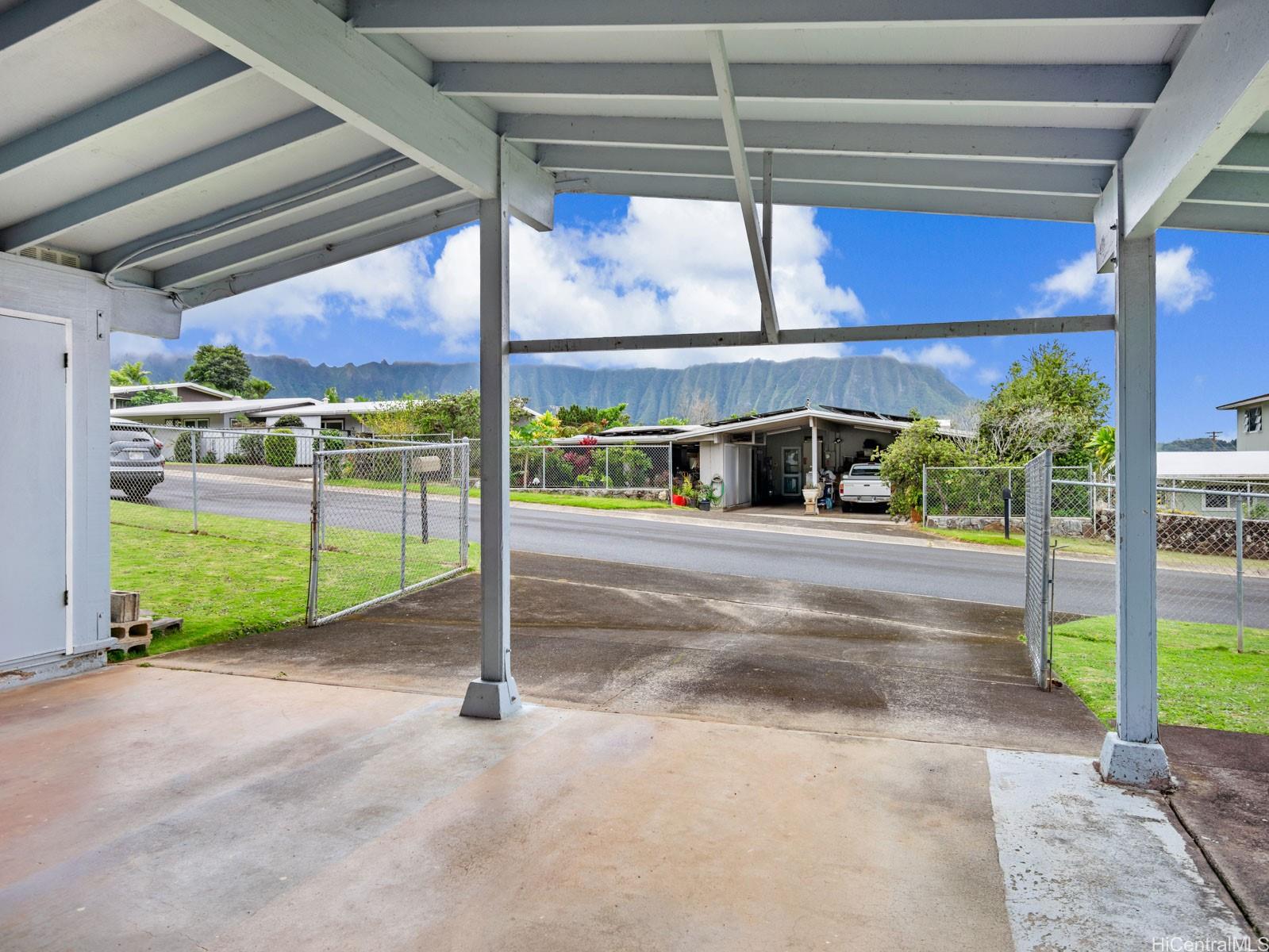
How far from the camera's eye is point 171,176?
4609 mm

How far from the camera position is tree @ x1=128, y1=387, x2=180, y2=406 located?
4466cm

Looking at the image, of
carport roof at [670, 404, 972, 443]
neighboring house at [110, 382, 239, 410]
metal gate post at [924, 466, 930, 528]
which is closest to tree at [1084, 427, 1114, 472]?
carport roof at [670, 404, 972, 443]

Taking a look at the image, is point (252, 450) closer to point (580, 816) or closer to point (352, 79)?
point (352, 79)

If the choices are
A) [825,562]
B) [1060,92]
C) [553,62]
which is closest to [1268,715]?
[1060,92]

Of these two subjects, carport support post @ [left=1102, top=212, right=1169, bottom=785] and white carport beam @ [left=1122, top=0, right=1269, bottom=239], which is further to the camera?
carport support post @ [left=1102, top=212, right=1169, bottom=785]

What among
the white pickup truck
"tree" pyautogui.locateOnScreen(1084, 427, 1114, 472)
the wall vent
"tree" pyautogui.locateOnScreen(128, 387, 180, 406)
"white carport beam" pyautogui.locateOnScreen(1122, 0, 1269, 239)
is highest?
"tree" pyautogui.locateOnScreen(128, 387, 180, 406)

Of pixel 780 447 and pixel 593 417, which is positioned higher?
pixel 593 417

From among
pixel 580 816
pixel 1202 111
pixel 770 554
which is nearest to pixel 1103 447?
pixel 770 554

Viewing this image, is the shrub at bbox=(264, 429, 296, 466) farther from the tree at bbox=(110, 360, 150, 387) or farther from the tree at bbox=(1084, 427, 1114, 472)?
the tree at bbox=(110, 360, 150, 387)

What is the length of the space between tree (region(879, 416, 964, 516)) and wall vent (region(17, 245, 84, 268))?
58.0 ft

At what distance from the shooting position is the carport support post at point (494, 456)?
476cm

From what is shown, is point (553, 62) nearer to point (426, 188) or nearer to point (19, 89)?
point (426, 188)

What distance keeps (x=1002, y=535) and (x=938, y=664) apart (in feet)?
40.1

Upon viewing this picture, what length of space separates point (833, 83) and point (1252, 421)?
35955 millimetres
